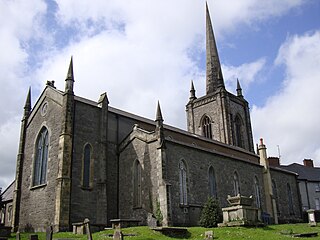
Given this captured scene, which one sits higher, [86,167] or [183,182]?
[86,167]

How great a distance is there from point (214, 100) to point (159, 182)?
29625 mm

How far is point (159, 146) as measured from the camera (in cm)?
2723

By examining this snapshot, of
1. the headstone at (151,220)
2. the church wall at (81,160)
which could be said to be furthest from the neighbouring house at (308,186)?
the church wall at (81,160)

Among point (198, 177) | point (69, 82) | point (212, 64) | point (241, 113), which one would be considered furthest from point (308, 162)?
point (69, 82)

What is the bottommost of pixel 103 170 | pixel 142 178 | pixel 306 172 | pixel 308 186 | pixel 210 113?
pixel 142 178

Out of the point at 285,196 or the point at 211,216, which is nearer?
the point at 211,216

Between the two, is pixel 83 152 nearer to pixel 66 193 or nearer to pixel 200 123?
pixel 66 193

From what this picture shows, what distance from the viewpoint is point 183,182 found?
94.8 ft

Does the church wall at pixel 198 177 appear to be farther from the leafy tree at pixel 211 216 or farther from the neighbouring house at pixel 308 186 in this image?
the neighbouring house at pixel 308 186

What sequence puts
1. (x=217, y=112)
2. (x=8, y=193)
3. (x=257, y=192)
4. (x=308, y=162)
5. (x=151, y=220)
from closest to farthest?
1. (x=151, y=220)
2. (x=257, y=192)
3. (x=8, y=193)
4. (x=217, y=112)
5. (x=308, y=162)

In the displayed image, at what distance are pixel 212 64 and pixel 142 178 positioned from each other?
114 ft

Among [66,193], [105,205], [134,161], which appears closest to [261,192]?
[134,161]

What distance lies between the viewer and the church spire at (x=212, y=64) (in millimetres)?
56812

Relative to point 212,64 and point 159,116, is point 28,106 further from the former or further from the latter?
point 212,64
